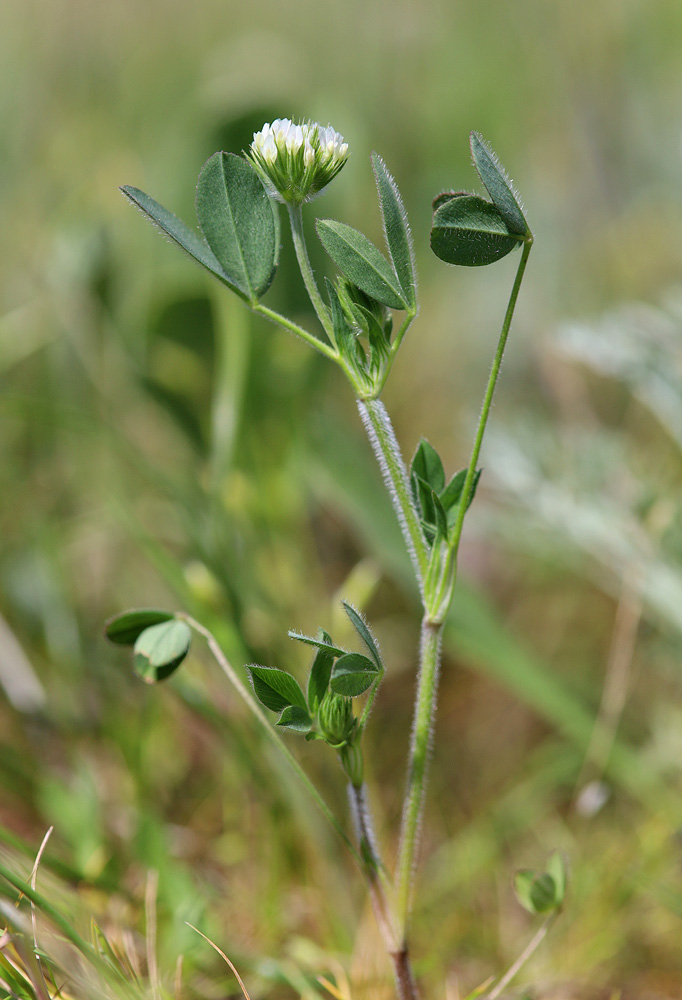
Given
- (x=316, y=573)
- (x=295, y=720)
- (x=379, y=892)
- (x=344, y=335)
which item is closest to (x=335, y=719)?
(x=295, y=720)

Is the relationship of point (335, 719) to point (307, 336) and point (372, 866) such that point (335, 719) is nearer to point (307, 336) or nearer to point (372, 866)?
point (372, 866)

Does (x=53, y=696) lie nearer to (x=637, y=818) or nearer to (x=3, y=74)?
(x=637, y=818)

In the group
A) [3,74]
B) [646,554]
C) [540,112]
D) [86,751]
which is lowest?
[86,751]

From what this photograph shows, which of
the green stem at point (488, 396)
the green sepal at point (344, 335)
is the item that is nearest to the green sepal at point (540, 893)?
the green stem at point (488, 396)

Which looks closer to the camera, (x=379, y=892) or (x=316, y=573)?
(x=379, y=892)

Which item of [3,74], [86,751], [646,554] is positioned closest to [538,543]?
[646,554]

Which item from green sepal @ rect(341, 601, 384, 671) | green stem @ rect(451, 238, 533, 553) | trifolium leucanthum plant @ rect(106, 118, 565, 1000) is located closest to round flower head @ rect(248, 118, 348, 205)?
trifolium leucanthum plant @ rect(106, 118, 565, 1000)

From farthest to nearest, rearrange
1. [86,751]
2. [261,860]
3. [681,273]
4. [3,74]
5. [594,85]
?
[3,74] → [594,85] → [681,273] → [86,751] → [261,860]
